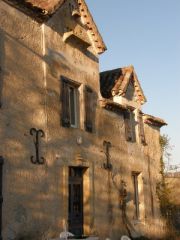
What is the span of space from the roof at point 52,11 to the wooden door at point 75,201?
4.83 m

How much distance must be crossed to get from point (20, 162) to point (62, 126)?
7.64ft

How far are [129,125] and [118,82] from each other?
1.90m

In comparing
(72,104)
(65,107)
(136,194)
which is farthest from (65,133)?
(136,194)

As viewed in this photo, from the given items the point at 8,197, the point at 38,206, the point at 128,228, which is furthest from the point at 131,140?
the point at 8,197

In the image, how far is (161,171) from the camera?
18.8 m

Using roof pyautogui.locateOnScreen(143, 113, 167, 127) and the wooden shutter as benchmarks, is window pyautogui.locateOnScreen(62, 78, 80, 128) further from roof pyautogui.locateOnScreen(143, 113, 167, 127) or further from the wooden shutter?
roof pyautogui.locateOnScreen(143, 113, 167, 127)

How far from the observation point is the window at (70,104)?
12.2 meters

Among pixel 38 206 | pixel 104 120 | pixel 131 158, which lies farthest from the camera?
pixel 131 158

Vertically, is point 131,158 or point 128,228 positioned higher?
point 131,158

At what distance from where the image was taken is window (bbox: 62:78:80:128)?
40.0ft

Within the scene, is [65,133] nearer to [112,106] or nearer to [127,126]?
[112,106]

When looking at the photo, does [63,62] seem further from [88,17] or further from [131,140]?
[131,140]

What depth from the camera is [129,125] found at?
16.5 metres

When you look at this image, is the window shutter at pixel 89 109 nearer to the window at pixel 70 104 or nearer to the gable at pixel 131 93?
the window at pixel 70 104
